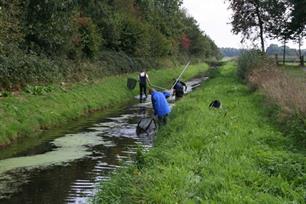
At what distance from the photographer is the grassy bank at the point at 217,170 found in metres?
8.98

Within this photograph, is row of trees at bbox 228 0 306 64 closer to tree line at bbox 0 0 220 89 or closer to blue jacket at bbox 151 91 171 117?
tree line at bbox 0 0 220 89

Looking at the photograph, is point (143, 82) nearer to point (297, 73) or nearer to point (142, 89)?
point (142, 89)

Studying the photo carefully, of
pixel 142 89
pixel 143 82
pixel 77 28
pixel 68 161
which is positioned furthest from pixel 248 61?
pixel 68 161

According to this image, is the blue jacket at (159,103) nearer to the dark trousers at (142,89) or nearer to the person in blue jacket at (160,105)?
the person in blue jacket at (160,105)

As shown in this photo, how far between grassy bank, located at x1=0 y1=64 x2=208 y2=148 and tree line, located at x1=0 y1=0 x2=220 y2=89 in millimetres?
1117

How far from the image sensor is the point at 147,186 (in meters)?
9.49

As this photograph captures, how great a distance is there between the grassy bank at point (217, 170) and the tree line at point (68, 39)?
10.3m

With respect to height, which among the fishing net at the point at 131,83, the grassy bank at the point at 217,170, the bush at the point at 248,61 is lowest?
the fishing net at the point at 131,83

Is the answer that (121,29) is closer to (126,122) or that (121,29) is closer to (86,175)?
(126,122)

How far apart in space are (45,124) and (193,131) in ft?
28.6

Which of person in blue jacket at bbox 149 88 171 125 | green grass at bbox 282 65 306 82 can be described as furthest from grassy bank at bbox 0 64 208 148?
green grass at bbox 282 65 306 82

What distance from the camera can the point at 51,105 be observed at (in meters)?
23.8

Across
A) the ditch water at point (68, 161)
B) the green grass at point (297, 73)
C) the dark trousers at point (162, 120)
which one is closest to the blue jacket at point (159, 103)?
the dark trousers at point (162, 120)

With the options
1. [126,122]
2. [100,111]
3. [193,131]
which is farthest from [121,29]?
[193,131]
